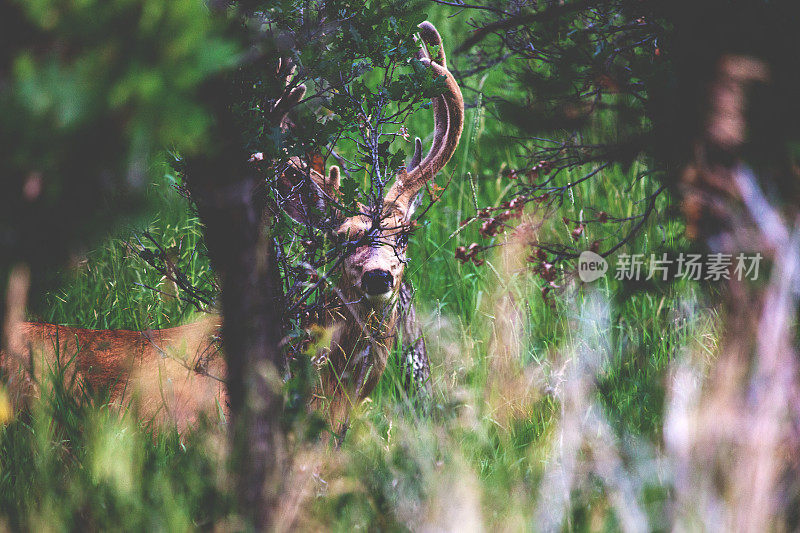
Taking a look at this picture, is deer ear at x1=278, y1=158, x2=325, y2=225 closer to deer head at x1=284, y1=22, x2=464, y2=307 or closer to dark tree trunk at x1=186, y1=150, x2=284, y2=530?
deer head at x1=284, y1=22, x2=464, y2=307

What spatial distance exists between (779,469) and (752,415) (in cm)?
34

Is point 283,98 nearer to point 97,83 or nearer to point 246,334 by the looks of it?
point 246,334

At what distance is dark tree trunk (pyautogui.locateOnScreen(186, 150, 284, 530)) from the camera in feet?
6.22

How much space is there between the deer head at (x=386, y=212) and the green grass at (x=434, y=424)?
1.09 feet

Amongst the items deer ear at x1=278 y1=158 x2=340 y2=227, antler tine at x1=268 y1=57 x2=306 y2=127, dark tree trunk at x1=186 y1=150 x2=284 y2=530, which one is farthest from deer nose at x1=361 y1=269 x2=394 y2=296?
dark tree trunk at x1=186 y1=150 x2=284 y2=530

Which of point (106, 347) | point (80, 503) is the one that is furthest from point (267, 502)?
point (106, 347)

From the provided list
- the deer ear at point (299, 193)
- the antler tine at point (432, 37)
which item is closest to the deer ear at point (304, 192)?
the deer ear at point (299, 193)

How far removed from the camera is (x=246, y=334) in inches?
80.0

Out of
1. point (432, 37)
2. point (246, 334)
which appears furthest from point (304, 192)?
point (246, 334)

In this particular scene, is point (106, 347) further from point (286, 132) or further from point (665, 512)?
point (665, 512)

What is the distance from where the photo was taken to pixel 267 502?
1884 mm

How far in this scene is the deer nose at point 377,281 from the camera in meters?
3.54

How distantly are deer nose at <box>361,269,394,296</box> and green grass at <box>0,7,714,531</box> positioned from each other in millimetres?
456

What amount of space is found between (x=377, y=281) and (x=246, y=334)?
155cm
